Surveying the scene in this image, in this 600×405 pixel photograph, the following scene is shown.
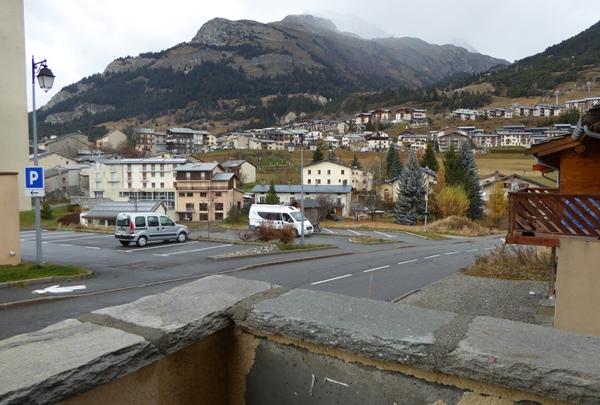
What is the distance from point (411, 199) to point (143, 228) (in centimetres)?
4268

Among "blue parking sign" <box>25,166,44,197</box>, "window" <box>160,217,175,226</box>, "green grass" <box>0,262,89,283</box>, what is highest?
"blue parking sign" <box>25,166,44,197</box>

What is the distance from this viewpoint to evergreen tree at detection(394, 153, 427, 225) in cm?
5956

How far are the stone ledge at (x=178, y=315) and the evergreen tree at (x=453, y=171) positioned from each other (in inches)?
2554

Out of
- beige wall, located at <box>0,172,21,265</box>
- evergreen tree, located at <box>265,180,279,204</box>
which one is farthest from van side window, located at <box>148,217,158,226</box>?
evergreen tree, located at <box>265,180,279,204</box>

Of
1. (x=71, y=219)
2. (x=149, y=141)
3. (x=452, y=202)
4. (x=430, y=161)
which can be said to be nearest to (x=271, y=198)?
(x=452, y=202)

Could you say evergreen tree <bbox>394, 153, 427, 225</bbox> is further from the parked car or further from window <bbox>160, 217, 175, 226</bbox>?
the parked car

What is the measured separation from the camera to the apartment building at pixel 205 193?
65.2 m

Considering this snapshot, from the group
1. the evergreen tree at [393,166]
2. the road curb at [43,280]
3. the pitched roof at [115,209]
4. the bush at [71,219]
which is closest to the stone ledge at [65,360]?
the road curb at [43,280]

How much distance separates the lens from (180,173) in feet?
222

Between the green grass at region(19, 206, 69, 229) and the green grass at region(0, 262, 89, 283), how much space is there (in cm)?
2891

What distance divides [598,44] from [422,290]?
223546 mm

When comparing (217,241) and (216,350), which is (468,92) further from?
(216,350)

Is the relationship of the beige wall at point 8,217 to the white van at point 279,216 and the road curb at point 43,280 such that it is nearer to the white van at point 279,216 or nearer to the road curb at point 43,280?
the road curb at point 43,280

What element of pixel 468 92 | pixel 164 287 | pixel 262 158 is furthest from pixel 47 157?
pixel 468 92
